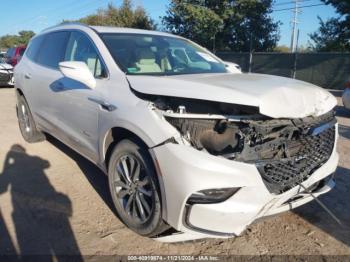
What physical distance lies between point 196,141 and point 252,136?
1.38ft

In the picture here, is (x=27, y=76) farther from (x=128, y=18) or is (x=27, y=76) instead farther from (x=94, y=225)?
(x=128, y=18)

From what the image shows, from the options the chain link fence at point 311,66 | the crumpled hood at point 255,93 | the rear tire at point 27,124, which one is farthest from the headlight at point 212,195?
the chain link fence at point 311,66

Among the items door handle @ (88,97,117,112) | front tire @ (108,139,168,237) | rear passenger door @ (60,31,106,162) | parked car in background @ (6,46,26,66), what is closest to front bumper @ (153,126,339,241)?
front tire @ (108,139,168,237)

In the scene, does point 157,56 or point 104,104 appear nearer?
point 104,104

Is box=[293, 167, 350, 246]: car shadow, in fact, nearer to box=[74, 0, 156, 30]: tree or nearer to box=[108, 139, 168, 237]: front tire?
box=[108, 139, 168, 237]: front tire

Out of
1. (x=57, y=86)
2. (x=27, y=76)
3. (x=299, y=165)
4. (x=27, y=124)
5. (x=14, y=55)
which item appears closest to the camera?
(x=299, y=165)

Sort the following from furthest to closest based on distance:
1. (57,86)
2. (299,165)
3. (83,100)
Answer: (57,86), (83,100), (299,165)

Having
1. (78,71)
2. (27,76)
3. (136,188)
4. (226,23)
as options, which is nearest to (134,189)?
(136,188)

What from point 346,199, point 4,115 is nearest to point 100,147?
point 346,199

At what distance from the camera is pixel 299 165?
114 inches

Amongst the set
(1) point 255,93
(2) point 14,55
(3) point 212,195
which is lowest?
(2) point 14,55

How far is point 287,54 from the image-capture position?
1964cm

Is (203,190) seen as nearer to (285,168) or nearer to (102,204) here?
(285,168)

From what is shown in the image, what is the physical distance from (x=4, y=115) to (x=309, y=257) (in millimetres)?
7808
